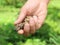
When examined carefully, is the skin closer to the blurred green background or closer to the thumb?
the thumb

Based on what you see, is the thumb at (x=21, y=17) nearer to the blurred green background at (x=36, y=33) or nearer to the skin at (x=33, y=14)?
the skin at (x=33, y=14)

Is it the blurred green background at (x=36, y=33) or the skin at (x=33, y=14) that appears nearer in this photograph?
the skin at (x=33, y=14)

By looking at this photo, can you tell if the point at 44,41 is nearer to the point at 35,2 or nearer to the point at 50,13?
the point at 35,2

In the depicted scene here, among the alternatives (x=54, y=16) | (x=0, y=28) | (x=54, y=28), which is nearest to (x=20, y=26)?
(x=0, y=28)

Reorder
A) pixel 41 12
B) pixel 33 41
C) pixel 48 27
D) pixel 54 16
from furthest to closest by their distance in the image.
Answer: pixel 54 16 < pixel 48 27 < pixel 33 41 < pixel 41 12

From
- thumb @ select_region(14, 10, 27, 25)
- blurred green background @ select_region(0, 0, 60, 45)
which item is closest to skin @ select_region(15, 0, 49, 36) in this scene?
thumb @ select_region(14, 10, 27, 25)

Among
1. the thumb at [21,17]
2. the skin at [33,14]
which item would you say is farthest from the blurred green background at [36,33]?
the thumb at [21,17]
